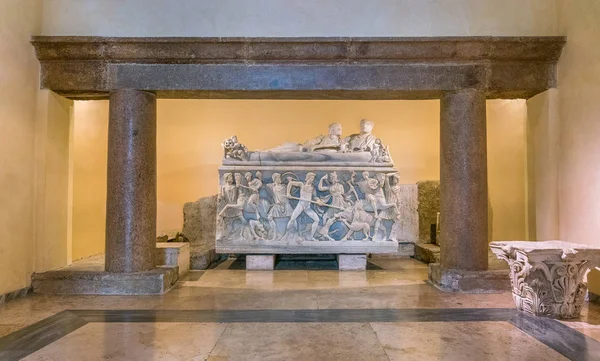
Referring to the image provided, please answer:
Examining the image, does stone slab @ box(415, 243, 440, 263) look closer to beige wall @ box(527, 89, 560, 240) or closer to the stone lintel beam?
beige wall @ box(527, 89, 560, 240)

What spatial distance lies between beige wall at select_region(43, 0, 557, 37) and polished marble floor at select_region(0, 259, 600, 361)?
306 cm

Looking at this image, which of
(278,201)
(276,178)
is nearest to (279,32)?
(276,178)

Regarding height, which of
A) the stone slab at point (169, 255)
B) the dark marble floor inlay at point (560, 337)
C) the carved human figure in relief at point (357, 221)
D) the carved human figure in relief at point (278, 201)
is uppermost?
the carved human figure in relief at point (278, 201)

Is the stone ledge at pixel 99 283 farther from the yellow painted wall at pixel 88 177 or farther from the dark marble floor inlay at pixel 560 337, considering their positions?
the dark marble floor inlay at pixel 560 337

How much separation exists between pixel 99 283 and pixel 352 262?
135 inches

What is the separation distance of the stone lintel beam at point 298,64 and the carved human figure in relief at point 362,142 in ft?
5.07

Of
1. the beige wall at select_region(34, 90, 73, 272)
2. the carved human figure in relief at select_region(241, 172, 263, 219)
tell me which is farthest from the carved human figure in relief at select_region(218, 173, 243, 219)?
the beige wall at select_region(34, 90, 73, 272)

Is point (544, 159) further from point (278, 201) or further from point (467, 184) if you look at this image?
point (278, 201)

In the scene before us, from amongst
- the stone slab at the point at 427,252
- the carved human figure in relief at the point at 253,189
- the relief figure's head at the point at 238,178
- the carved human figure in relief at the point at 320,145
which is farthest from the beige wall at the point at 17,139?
the stone slab at the point at 427,252

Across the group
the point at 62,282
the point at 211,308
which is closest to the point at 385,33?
the point at 211,308

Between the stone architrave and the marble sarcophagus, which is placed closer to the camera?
the stone architrave

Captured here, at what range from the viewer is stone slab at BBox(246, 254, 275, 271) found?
A: 239 inches

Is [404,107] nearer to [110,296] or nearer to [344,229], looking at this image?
[344,229]

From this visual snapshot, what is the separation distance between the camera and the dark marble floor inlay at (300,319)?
3066 millimetres
